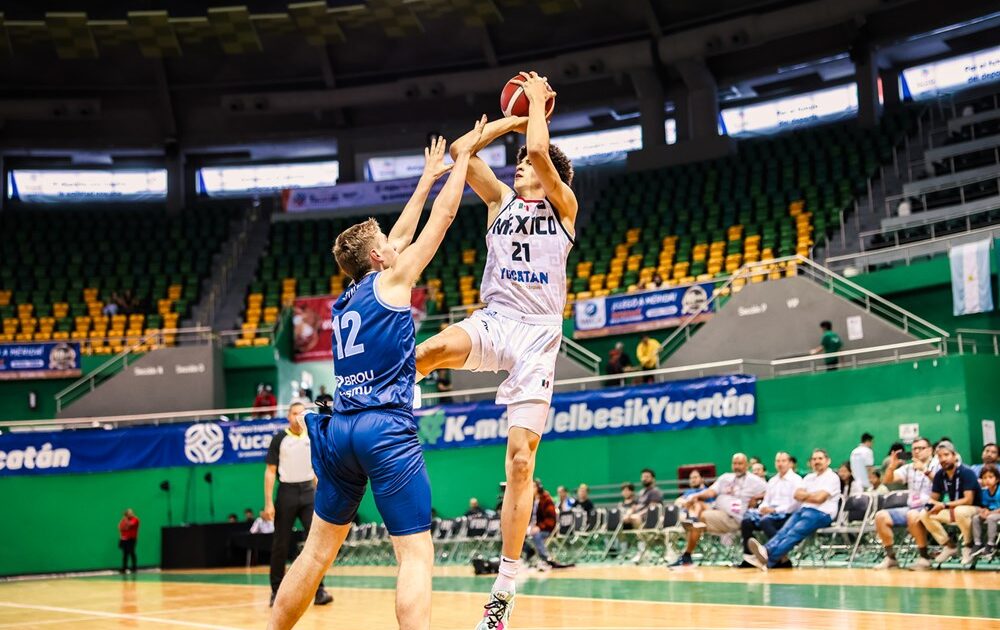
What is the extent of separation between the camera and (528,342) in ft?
23.2

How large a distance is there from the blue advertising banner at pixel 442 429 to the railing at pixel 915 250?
15.0ft

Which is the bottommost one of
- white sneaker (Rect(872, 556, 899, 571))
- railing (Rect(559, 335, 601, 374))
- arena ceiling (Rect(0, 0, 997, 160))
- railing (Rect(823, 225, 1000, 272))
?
white sneaker (Rect(872, 556, 899, 571))

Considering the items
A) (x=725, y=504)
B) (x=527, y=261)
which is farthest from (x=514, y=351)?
(x=725, y=504)

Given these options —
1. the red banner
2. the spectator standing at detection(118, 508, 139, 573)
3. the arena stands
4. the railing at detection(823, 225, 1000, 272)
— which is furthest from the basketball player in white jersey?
the arena stands

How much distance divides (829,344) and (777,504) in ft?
21.3

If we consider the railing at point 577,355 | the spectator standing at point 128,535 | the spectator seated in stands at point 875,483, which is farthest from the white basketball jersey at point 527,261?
the spectator standing at point 128,535

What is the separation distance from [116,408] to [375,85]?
1421cm

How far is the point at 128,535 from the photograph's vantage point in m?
25.6

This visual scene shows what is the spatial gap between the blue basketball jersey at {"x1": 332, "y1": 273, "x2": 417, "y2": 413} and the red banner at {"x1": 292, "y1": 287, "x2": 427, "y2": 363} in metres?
26.5

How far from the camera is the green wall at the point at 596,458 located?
19.5m

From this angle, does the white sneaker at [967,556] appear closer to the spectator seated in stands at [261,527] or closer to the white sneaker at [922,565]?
the white sneaker at [922,565]

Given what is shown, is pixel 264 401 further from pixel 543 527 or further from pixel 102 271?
pixel 543 527

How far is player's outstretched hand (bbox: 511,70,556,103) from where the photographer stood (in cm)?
718

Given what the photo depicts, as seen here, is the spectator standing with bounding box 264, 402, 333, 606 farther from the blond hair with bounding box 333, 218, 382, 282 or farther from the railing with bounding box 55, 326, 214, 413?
the railing with bounding box 55, 326, 214, 413
